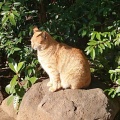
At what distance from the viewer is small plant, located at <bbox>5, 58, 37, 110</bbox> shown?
467 cm

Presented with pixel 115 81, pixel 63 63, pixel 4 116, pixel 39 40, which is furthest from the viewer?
pixel 4 116

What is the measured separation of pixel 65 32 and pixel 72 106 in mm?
1179

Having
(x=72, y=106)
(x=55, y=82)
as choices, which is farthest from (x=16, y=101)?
(x=72, y=106)

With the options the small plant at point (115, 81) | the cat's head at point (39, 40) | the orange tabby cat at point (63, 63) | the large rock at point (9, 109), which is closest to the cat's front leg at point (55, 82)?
the orange tabby cat at point (63, 63)

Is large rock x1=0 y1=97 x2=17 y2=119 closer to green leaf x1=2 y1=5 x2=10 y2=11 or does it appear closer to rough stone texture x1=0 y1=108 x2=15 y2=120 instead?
rough stone texture x1=0 y1=108 x2=15 y2=120

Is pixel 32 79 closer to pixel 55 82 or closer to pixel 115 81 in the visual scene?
pixel 55 82

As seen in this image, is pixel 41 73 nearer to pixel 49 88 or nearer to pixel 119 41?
pixel 49 88

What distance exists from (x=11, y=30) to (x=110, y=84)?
1.65m

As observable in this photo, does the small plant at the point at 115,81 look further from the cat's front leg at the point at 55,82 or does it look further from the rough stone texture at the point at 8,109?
the rough stone texture at the point at 8,109

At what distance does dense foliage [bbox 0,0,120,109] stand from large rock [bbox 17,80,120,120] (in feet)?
0.71

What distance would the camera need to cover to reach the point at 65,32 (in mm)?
4832

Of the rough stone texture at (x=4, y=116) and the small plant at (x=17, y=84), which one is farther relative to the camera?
the rough stone texture at (x=4, y=116)

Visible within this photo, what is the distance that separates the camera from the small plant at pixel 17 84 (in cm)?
467

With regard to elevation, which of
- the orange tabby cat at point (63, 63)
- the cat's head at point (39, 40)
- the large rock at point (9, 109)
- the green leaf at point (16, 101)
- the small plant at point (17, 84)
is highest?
the cat's head at point (39, 40)
